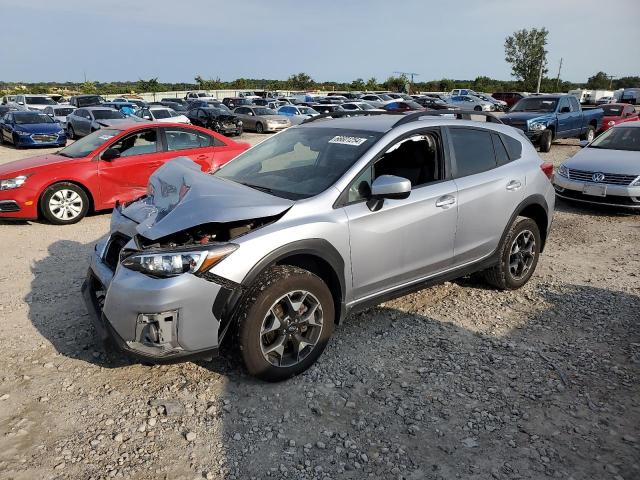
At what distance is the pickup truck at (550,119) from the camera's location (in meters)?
15.5

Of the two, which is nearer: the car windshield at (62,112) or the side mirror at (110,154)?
the side mirror at (110,154)

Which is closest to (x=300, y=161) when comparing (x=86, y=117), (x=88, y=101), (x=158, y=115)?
(x=86, y=117)

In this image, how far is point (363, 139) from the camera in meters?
3.87

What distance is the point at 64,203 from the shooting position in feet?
24.2

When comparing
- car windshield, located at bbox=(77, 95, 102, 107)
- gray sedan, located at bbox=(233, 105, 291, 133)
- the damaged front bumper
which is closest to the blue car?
gray sedan, located at bbox=(233, 105, 291, 133)

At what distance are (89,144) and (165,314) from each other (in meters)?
6.11

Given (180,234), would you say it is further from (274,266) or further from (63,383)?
(63,383)

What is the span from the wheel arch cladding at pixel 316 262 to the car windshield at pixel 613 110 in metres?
20.7

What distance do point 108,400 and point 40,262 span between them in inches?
125

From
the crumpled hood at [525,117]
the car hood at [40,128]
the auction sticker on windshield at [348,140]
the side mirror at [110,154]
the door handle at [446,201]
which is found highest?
the auction sticker on windshield at [348,140]

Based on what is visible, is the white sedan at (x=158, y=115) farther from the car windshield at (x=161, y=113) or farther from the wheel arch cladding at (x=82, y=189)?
the wheel arch cladding at (x=82, y=189)

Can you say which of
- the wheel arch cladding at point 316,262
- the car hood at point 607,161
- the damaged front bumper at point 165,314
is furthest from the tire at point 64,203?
the car hood at point 607,161

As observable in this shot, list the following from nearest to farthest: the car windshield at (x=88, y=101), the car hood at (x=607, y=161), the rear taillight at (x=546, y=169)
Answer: the rear taillight at (x=546, y=169)
the car hood at (x=607, y=161)
the car windshield at (x=88, y=101)

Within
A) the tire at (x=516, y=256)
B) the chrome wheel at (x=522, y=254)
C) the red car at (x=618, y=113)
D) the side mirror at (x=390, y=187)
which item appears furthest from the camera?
the red car at (x=618, y=113)
